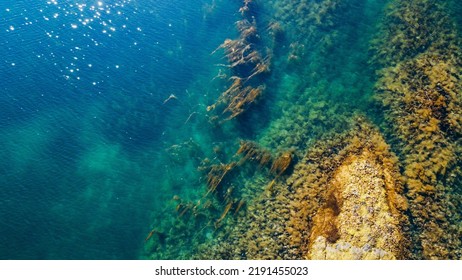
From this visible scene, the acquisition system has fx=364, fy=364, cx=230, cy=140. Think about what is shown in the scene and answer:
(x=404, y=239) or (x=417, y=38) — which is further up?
(x=417, y=38)

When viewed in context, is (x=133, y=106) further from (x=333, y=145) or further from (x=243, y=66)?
(x=333, y=145)

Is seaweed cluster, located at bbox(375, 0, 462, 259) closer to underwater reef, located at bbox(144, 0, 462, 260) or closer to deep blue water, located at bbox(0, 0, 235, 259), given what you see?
underwater reef, located at bbox(144, 0, 462, 260)

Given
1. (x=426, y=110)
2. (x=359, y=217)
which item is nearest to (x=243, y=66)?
(x=426, y=110)

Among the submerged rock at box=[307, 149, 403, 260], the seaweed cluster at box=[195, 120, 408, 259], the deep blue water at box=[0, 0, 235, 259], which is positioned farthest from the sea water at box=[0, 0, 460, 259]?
the submerged rock at box=[307, 149, 403, 260]

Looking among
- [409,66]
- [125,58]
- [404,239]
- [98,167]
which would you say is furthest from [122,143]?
[409,66]

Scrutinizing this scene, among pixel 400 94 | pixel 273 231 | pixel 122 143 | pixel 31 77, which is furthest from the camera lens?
pixel 31 77

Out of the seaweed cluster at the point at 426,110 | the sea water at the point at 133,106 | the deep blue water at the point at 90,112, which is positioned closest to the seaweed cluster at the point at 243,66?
the sea water at the point at 133,106

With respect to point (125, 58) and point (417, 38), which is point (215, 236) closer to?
point (125, 58)
